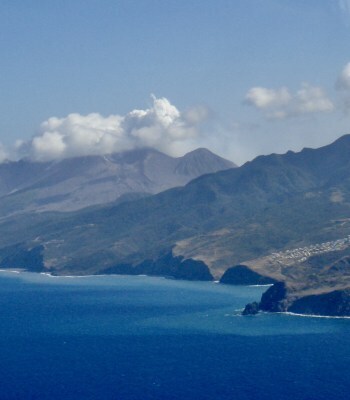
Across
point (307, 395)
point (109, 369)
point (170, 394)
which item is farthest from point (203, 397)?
point (109, 369)

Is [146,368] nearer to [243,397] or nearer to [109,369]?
[109,369]

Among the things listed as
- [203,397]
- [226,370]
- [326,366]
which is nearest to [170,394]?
[203,397]

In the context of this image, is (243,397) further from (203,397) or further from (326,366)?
(326,366)

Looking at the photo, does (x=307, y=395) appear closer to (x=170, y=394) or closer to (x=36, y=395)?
(x=170, y=394)

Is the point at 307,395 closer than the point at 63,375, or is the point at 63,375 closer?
the point at 307,395

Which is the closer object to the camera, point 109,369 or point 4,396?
point 4,396

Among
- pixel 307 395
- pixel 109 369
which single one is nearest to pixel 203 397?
pixel 307 395

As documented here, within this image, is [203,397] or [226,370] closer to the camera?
[203,397]
